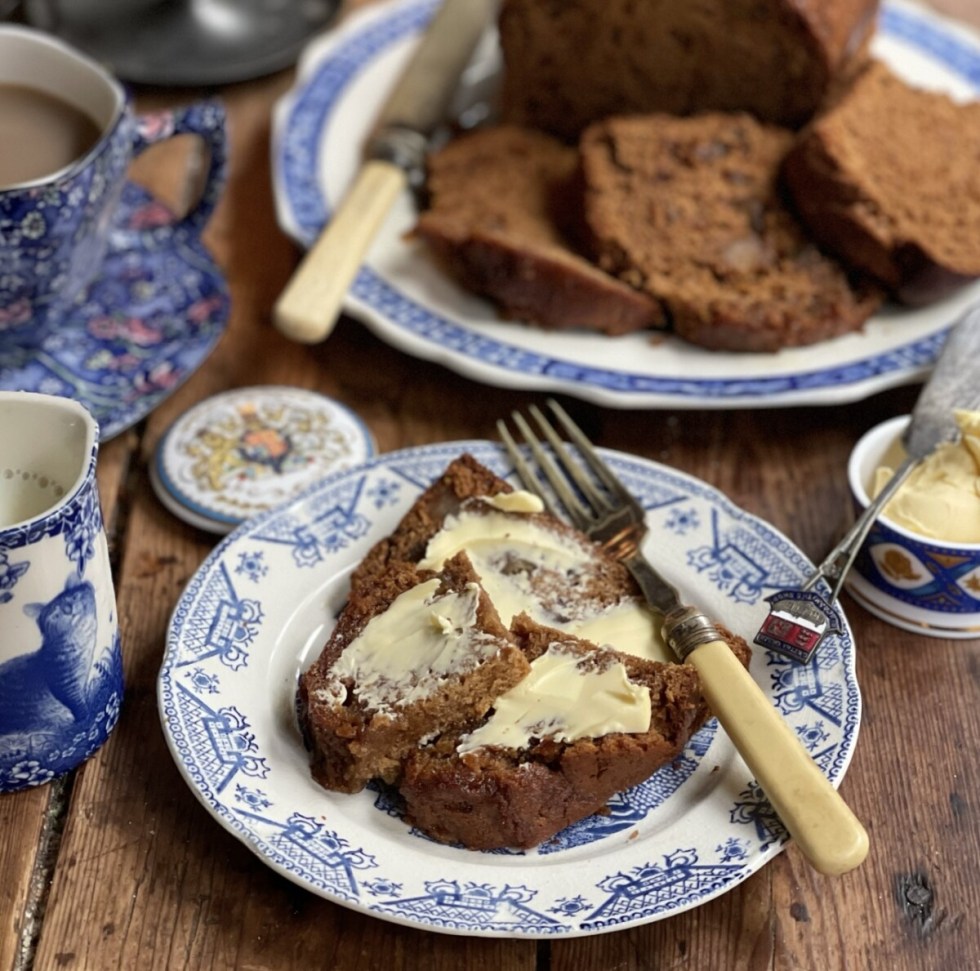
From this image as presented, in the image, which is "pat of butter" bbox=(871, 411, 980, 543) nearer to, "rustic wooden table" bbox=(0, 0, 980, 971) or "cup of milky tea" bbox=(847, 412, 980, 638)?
"cup of milky tea" bbox=(847, 412, 980, 638)

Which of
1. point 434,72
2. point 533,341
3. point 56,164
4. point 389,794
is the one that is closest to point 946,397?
point 533,341

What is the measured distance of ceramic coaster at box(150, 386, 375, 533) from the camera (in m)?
1.99

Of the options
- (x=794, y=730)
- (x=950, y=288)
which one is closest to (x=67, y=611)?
(x=794, y=730)

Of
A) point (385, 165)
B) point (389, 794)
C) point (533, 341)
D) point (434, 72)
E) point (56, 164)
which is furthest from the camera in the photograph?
point (434, 72)

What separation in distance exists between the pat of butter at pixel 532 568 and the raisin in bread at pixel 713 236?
0.63 metres

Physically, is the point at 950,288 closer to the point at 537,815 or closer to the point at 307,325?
the point at 307,325

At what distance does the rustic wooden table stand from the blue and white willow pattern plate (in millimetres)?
102

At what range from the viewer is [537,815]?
1470 millimetres

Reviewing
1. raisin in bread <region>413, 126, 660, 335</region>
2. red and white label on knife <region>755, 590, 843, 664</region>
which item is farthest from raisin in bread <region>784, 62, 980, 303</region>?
red and white label on knife <region>755, 590, 843, 664</region>

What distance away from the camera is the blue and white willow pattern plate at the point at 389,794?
1.41 m

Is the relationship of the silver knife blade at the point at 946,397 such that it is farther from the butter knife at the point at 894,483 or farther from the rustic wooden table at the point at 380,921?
the rustic wooden table at the point at 380,921

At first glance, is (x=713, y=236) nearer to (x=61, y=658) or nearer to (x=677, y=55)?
(x=677, y=55)

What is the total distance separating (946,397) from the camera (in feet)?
6.43

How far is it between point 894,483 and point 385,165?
1.15 meters
